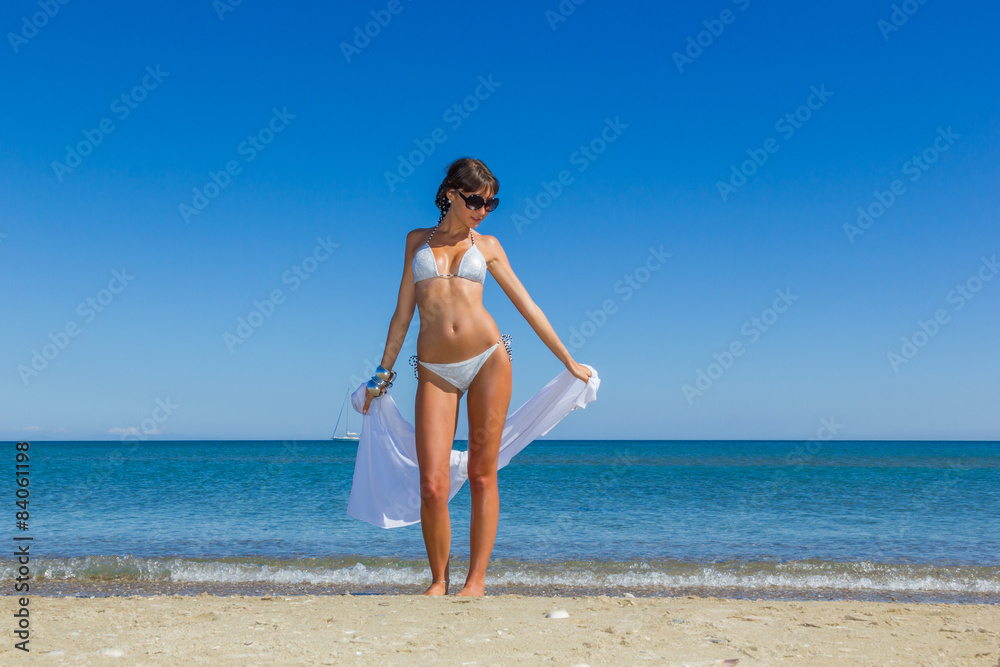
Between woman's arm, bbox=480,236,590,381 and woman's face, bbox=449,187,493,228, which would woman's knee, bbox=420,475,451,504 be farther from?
woman's face, bbox=449,187,493,228

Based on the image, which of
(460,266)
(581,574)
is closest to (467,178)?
(460,266)

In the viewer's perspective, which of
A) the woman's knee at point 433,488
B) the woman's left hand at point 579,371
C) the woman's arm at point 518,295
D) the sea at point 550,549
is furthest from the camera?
the sea at point 550,549

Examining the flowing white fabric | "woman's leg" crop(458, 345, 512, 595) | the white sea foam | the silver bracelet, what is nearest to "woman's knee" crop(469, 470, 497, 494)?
"woman's leg" crop(458, 345, 512, 595)

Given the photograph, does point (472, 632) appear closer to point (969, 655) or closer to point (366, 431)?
point (366, 431)

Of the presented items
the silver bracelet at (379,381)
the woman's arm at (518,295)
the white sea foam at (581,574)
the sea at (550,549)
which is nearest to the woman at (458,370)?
the woman's arm at (518,295)

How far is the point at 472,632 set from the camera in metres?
3.56

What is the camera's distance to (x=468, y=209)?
4531mm

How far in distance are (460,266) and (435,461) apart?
4.11ft

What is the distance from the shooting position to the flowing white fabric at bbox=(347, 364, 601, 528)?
4.96 meters

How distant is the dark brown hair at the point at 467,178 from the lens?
450 cm

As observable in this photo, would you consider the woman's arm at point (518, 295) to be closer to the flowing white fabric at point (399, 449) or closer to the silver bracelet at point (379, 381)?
the flowing white fabric at point (399, 449)

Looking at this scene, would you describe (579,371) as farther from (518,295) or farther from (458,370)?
(458,370)

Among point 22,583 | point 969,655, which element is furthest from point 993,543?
point 22,583

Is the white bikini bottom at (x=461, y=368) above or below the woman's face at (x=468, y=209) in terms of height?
below
